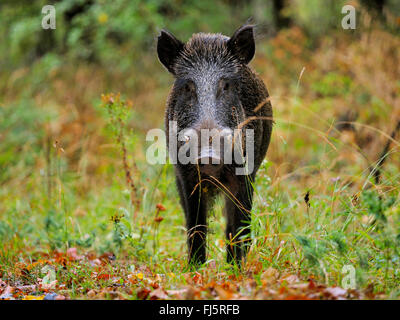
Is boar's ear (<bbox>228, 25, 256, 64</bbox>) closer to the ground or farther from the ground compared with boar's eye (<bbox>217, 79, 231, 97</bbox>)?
farther from the ground

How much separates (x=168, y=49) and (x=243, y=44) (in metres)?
0.65

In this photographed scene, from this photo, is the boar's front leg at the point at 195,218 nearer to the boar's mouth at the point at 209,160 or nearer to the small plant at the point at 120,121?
the boar's mouth at the point at 209,160

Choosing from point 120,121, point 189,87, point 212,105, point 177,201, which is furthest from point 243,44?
point 177,201

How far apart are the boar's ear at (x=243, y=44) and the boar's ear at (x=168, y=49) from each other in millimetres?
457

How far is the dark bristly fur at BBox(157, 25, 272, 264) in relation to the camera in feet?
12.6

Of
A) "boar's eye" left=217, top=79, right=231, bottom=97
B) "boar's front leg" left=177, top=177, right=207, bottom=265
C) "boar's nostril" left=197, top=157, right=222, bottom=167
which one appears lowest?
"boar's front leg" left=177, top=177, right=207, bottom=265

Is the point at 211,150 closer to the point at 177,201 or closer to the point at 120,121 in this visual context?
the point at 120,121

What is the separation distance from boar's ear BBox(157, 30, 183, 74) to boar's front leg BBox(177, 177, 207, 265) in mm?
1035

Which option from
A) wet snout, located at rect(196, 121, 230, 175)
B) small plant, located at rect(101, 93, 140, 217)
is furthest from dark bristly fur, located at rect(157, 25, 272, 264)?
small plant, located at rect(101, 93, 140, 217)

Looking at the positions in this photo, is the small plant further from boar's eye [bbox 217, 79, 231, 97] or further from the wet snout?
the wet snout

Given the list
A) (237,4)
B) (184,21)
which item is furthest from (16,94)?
(237,4)

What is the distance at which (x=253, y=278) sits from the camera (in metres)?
3.09

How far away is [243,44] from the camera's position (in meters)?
4.17
